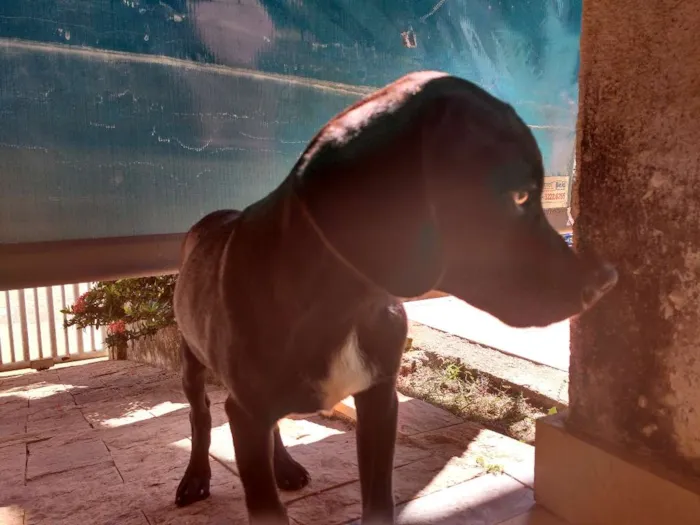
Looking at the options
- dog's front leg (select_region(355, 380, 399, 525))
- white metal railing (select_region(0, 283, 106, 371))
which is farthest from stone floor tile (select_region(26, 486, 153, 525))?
white metal railing (select_region(0, 283, 106, 371))

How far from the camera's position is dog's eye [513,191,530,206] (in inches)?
51.6

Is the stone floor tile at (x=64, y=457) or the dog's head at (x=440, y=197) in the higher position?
the dog's head at (x=440, y=197)

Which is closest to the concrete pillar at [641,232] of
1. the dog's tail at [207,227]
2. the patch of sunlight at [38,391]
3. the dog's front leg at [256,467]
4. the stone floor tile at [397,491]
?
the stone floor tile at [397,491]

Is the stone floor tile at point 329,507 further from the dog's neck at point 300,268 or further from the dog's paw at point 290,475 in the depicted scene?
the dog's neck at point 300,268

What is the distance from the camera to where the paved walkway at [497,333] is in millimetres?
4062

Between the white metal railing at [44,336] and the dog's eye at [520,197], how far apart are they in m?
6.21

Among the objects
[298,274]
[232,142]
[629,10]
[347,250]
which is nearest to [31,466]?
[232,142]

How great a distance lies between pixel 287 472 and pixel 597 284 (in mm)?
1617

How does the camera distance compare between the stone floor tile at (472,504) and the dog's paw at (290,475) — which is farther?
the dog's paw at (290,475)

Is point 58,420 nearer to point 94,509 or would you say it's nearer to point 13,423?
point 13,423

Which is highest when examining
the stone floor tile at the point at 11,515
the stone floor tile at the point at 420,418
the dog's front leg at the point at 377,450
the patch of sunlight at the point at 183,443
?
the dog's front leg at the point at 377,450

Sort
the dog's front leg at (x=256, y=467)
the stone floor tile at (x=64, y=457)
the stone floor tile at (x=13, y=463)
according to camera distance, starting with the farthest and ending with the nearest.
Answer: the stone floor tile at (x=64, y=457) < the stone floor tile at (x=13, y=463) < the dog's front leg at (x=256, y=467)

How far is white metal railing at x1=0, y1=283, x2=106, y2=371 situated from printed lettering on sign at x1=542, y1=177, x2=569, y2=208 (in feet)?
16.8

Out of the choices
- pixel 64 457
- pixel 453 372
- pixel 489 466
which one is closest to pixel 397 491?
pixel 489 466
